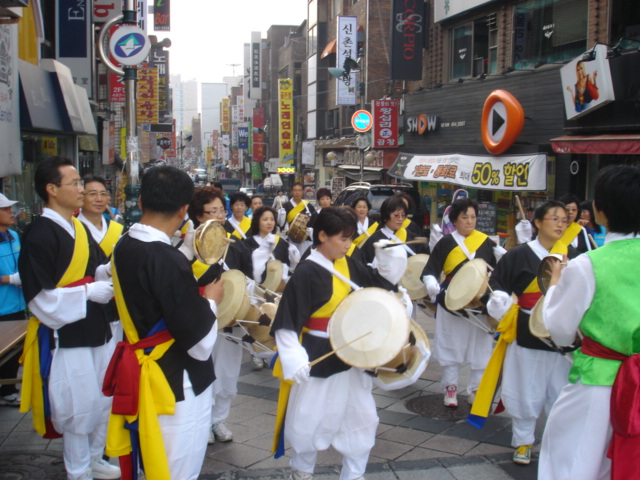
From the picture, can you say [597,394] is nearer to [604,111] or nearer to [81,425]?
[81,425]

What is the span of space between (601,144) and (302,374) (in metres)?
9.20

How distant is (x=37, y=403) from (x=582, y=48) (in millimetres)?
12728

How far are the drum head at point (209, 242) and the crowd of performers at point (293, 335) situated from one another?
31 millimetres

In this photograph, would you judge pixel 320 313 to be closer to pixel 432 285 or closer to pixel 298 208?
pixel 432 285

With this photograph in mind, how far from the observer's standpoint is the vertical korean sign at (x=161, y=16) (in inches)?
1220

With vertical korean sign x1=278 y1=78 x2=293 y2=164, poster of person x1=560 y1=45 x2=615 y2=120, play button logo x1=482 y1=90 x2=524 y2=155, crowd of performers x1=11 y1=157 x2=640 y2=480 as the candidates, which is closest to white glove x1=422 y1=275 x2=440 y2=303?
crowd of performers x1=11 y1=157 x2=640 y2=480

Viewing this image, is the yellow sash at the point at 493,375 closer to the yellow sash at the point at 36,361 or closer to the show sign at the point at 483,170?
the yellow sash at the point at 36,361

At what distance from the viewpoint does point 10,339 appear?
449 cm

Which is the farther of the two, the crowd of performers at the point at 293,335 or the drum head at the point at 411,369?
the drum head at the point at 411,369

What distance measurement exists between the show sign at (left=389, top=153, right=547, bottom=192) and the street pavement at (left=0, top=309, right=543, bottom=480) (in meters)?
8.89

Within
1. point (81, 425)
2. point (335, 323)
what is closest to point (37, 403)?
point (81, 425)

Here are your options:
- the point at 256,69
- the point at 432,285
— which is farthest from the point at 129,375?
the point at 256,69

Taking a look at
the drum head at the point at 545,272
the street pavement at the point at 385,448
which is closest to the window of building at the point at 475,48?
the street pavement at the point at 385,448

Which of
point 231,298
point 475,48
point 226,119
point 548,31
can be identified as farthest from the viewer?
point 226,119
